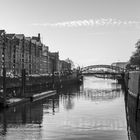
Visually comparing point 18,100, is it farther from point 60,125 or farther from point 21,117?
point 60,125

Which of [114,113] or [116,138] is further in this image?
[114,113]

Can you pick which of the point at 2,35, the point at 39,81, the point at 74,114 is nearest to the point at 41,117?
the point at 74,114

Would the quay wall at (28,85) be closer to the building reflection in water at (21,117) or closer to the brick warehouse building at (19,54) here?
the brick warehouse building at (19,54)

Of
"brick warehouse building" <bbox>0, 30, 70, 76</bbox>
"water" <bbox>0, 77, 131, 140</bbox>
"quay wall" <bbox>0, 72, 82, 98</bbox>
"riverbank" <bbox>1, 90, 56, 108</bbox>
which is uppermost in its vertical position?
"brick warehouse building" <bbox>0, 30, 70, 76</bbox>

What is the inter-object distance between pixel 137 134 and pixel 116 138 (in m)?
3.25

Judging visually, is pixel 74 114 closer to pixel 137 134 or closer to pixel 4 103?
pixel 4 103

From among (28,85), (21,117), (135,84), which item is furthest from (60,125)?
(28,85)

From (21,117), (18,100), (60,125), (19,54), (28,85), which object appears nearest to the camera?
(60,125)

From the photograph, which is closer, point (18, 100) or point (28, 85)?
point (18, 100)

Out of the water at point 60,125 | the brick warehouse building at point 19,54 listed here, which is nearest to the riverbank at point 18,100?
the water at point 60,125

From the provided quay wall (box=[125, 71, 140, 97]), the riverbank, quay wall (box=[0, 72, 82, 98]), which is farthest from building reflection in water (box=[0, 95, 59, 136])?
quay wall (box=[125, 71, 140, 97])

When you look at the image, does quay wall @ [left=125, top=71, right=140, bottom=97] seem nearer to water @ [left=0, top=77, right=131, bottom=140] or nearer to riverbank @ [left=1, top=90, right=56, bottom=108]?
water @ [left=0, top=77, right=131, bottom=140]

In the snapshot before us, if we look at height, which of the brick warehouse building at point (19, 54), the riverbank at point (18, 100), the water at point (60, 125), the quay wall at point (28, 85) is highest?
the brick warehouse building at point (19, 54)

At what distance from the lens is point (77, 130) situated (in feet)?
153
